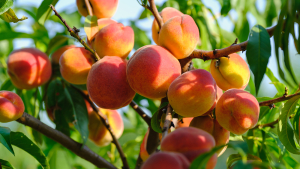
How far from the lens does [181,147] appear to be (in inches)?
22.3

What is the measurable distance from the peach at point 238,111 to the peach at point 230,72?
107 mm

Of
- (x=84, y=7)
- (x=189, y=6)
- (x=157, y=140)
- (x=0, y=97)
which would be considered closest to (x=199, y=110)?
(x=157, y=140)

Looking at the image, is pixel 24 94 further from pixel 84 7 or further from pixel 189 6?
pixel 189 6

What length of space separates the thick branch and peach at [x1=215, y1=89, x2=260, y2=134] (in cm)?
57

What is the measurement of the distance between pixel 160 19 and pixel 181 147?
49cm

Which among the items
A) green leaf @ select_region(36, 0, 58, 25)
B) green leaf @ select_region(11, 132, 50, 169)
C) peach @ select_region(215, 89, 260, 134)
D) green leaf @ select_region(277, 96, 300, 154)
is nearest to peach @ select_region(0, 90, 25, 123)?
green leaf @ select_region(11, 132, 50, 169)

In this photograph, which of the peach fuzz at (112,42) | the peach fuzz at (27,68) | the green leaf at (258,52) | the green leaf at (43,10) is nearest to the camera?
the green leaf at (258,52)

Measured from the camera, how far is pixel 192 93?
71 cm

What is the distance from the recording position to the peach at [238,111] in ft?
2.41

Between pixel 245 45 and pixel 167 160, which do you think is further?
pixel 245 45

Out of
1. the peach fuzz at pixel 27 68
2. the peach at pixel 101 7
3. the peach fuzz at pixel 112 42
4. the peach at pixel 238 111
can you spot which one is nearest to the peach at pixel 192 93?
the peach at pixel 238 111

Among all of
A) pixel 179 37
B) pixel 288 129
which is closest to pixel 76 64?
pixel 179 37

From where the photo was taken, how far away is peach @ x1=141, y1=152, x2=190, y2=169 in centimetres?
49

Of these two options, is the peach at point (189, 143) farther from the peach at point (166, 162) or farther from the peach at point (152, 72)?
the peach at point (152, 72)
